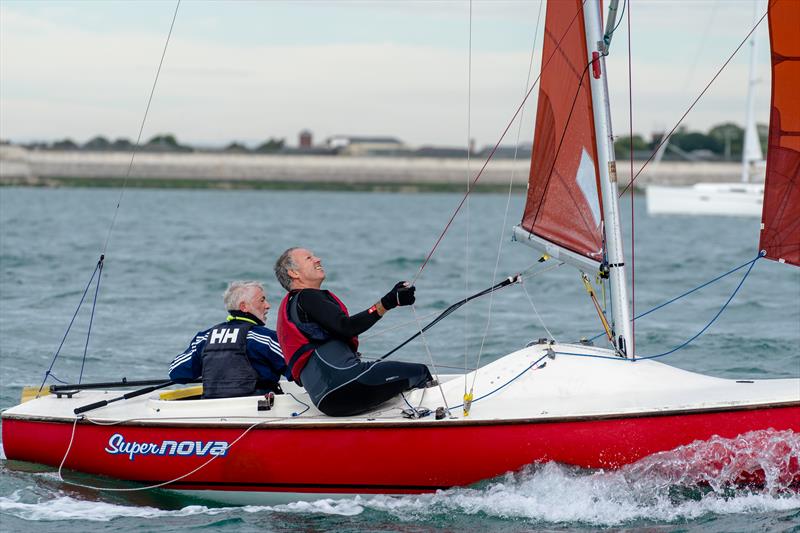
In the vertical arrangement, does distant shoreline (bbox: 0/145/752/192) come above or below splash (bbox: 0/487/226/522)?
above

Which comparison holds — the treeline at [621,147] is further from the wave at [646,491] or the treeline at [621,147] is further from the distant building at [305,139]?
the wave at [646,491]

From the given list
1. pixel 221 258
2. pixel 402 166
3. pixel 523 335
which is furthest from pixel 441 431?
pixel 402 166

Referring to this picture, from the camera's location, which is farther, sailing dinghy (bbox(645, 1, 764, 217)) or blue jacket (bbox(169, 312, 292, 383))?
sailing dinghy (bbox(645, 1, 764, 217))

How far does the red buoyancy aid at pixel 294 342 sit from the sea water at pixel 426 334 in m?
0.59

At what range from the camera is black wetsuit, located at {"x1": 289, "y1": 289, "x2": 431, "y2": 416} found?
215 inches

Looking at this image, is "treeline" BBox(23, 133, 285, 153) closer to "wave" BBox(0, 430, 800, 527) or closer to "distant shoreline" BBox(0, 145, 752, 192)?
"distant shoreline" BBox(0, 145, 752, 192)

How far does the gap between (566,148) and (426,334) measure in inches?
215

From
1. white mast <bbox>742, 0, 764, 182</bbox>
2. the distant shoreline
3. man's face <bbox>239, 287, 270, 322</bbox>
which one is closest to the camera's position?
man's face <bbox>239, 287, 270, 322</bbox>

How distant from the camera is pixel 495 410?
17.9ft

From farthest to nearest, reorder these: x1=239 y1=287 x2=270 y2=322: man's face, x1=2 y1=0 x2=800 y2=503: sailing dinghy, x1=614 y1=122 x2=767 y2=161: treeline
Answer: x1=614 y1=122 x2=767 y2=161: treeline, x1=239 y1=287 x2=270 y2=322: man's face, x1=2 y1=0 x2=800 y2=503: sailing dinghy

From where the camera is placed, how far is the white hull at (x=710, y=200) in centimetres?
3859

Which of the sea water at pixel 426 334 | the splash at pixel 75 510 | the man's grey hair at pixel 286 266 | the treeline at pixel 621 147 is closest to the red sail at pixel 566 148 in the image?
the sea water at pixel 426 334

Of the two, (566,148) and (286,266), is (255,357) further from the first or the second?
(566,148)

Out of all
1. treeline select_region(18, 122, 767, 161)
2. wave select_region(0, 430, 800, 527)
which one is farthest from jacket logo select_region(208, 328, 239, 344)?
treeline select_region(18, 122, 767, 161)
